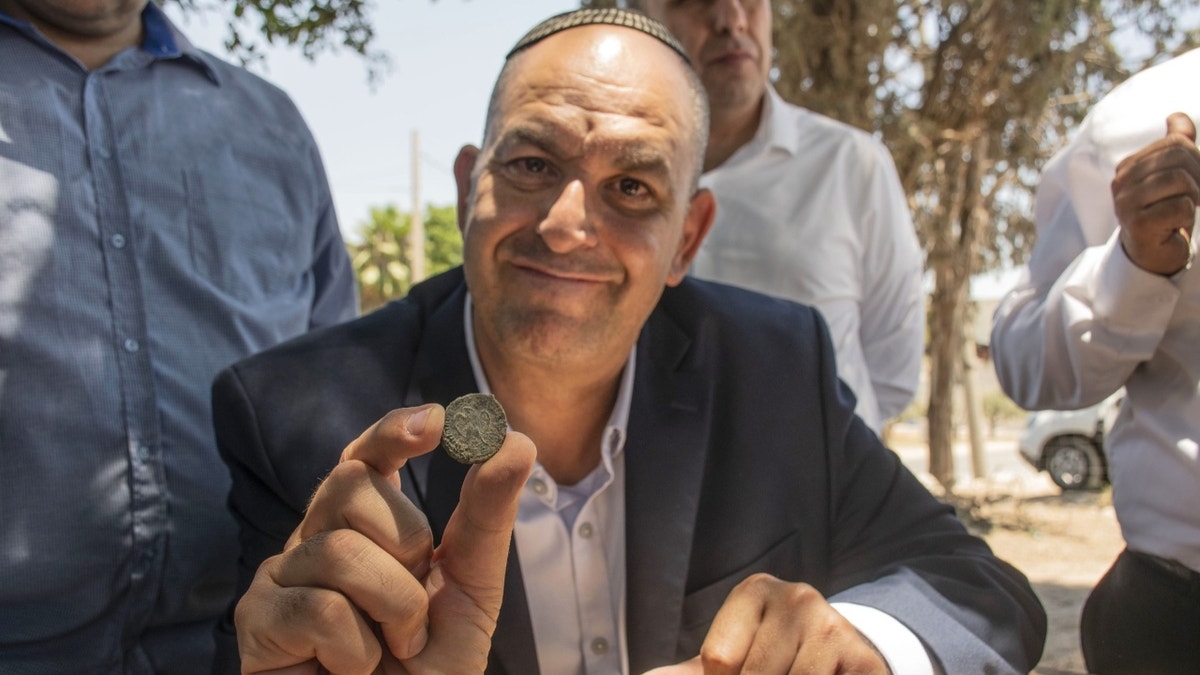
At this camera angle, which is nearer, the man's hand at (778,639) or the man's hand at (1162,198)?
the man's hand at (778,639)

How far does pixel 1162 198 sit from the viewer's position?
1.73 m

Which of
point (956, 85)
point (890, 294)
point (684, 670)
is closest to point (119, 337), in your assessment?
point (684, 670)

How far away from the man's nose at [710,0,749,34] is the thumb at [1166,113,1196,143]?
5.51 feet

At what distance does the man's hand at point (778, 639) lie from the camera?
61.2 inches

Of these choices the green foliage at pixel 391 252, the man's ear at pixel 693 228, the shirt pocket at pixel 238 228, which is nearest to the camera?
the man's ear at pixel 693 228

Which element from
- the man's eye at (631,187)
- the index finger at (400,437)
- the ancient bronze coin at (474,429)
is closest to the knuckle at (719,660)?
the ancient bronze coin at (474,429)

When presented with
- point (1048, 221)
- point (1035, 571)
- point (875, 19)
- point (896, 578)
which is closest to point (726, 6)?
point (1048, 221)

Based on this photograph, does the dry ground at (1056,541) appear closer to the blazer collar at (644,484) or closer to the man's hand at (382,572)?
the blazer collar at (644,484)

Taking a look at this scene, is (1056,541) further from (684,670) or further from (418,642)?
(418,642)

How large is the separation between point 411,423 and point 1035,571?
8017 mm

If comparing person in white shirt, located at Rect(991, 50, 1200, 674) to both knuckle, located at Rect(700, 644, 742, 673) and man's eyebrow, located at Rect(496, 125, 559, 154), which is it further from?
man's eyebrow, located at Rect(496, 125, 559, 154)

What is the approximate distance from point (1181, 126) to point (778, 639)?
119cm

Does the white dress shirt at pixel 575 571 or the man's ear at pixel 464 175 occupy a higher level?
the man's ear at pixel 464 175

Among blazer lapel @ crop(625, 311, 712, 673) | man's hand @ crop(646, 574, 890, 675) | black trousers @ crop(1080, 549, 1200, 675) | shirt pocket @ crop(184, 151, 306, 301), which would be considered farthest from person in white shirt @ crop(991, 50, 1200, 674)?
shirt pocket @ crop(184, 151, 306, 301)
